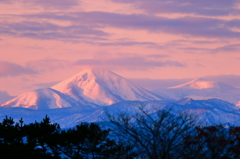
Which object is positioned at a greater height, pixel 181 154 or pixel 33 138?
pixel 33 138

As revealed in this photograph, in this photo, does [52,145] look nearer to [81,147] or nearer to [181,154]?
[81,147]

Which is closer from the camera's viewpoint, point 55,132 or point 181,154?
point 181,154

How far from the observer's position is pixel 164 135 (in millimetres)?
32844

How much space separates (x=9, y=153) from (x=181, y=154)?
11332mm

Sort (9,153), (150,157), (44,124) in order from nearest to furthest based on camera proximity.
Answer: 1. (150,157)
2. (9,153)
3. (44,124)

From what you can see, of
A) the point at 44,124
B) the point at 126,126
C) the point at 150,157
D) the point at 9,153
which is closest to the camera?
the point at 150,157

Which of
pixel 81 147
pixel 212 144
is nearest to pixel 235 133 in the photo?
pixel 212 144

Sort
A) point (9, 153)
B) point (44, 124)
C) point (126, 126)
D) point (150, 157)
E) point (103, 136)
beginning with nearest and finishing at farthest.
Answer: point (150, 157) → point (126, 126) → point (9, 153) → point (103, 136) → point (44, 124)

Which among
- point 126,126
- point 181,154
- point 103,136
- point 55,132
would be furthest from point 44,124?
point 181,154

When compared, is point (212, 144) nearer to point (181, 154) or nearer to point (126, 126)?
point (181, 154)

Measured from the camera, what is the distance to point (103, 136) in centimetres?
3900

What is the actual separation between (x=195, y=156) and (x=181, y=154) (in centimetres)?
82

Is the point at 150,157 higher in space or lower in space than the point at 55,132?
lower

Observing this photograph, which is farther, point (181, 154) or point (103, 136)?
point (103, 136)
